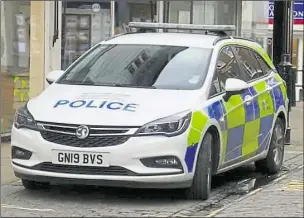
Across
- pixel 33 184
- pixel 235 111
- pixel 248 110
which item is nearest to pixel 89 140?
pixel 33 184

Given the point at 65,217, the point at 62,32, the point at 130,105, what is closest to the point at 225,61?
the point at 130,105

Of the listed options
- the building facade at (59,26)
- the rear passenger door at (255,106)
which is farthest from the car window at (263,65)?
the building facade at (59,26)

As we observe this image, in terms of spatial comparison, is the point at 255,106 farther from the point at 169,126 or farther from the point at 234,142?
the point at 169,126

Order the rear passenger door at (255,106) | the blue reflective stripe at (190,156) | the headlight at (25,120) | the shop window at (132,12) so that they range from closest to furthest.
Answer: the blue reflective stripe at (190,156) → the headlight at (25,120) → the rear passenger door at (255,106) → the shop window at (132,12)

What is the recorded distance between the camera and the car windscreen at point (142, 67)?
7391 mm

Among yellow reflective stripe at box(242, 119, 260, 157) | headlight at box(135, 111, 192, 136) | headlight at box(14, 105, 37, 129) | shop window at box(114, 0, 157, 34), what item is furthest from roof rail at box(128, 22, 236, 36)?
shop window at box(114, 0, 157, 34)

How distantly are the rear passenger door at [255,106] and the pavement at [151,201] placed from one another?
458 millimetres

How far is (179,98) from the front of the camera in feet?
22.8

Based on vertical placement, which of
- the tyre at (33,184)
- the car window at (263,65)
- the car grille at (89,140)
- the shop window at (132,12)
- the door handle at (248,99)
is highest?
the shop window at (132,12)

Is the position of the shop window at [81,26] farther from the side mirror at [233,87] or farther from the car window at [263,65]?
the side mirror at [233,87]

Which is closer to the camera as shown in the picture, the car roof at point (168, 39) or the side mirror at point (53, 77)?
the side mirror at point (53, 77)

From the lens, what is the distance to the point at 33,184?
7305 millimetres

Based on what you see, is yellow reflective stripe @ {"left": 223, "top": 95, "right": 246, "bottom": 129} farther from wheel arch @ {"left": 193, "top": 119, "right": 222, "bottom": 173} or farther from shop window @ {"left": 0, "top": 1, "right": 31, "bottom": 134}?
shop window @ {"left": 0, "top": 1, "right": 31, "bottom": 134}

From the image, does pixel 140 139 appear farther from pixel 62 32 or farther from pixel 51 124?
pixel 62 32
